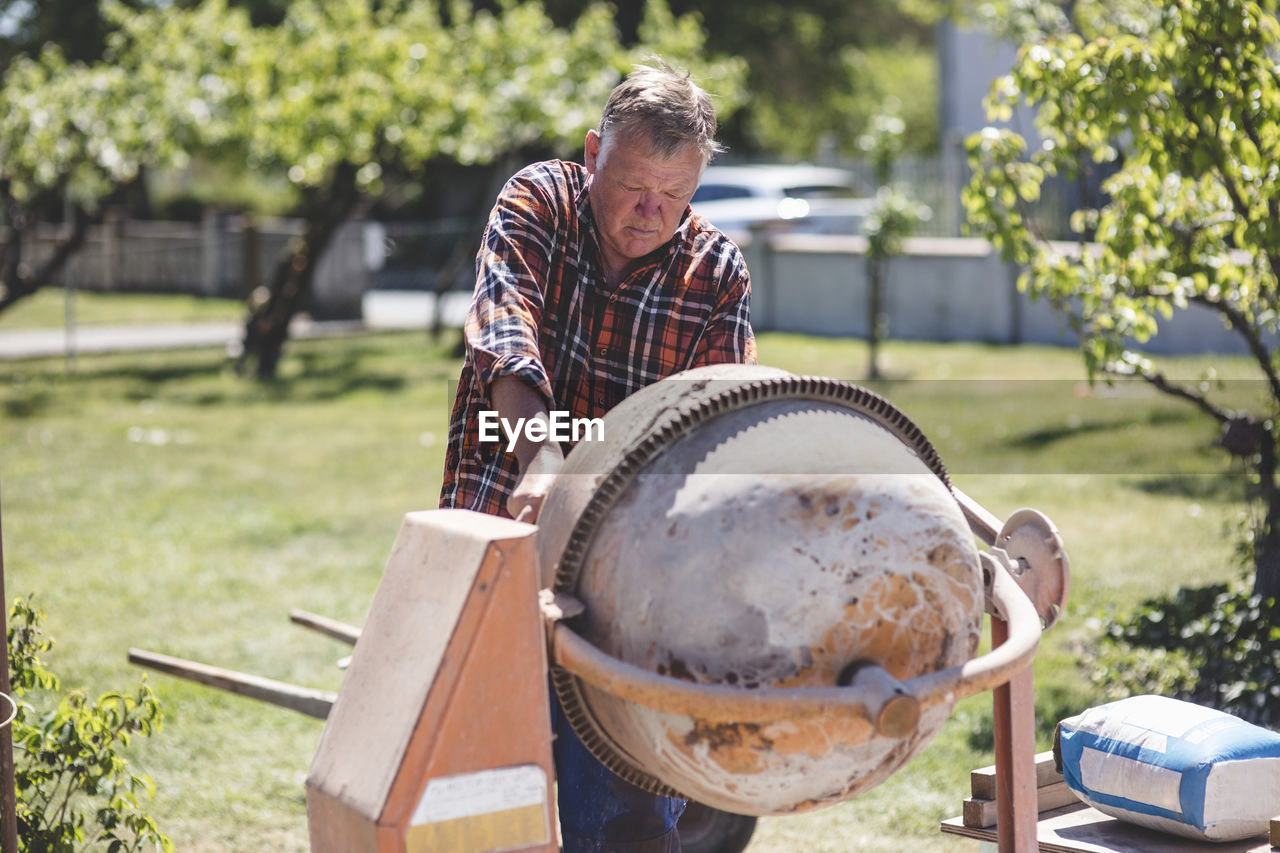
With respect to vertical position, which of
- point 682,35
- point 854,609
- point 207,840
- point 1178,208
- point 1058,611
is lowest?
point 207,840

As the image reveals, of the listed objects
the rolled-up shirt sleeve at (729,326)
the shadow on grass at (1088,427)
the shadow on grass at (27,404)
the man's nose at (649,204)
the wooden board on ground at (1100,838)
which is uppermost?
the man's nose at (649,204)

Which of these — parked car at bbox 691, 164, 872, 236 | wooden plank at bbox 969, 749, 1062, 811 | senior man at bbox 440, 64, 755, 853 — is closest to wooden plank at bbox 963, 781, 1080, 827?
wooden plank at bbox 969, 749, 1062, 811

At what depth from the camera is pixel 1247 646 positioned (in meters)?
5.02

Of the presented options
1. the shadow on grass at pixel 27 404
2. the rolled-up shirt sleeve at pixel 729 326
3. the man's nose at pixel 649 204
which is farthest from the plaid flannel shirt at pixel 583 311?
the shadow on grass at pixel 27 404

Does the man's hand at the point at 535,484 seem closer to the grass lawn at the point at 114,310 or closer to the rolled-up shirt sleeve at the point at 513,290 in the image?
the rolled-up shirt sleeve at the point at 513,290

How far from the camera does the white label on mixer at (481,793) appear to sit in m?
1.88

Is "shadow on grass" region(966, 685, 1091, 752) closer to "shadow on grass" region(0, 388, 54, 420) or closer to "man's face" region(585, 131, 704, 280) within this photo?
"man's face" region(585, 131, 704, 280)

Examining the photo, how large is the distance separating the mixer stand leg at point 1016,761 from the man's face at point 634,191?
964 millimetres

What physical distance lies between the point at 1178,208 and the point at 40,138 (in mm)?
11903

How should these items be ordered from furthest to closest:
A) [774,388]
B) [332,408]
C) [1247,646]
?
[332,408]
[1247,646]
[774,388]

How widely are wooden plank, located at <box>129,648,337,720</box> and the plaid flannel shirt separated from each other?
4.43 ft

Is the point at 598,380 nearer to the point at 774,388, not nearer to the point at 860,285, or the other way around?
the point at 774,388

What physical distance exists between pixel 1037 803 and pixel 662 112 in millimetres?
1616

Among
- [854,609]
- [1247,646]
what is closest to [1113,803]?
[854,609]
